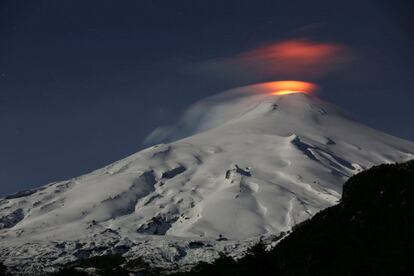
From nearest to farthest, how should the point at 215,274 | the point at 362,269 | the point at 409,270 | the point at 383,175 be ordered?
the point at 409,270, the point at 362,269, the point at 383,175, the point at 215,274

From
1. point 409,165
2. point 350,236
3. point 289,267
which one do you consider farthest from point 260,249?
point 409,165

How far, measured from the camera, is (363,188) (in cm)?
9812

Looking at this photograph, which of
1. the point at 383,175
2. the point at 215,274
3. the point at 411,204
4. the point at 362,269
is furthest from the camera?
the point at 215,274

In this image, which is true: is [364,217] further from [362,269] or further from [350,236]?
[362,269]

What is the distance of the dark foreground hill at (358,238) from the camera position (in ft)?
274

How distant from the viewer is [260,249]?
90312mm

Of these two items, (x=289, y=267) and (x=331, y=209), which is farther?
(x=331, y=209)

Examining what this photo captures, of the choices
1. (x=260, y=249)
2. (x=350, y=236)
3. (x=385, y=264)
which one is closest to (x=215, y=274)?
(x=260, y=249)

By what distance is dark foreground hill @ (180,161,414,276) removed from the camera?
83.4 m

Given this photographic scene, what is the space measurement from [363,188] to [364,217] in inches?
266

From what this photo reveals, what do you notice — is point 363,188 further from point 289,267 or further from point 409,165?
point 289,267

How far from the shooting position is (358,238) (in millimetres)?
88562

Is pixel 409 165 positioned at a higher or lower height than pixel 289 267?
higher

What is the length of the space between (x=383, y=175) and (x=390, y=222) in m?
10.9
